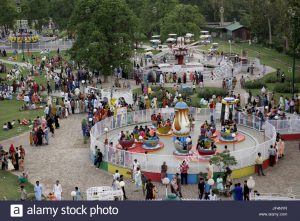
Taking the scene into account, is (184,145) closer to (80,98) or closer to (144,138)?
(144,138)

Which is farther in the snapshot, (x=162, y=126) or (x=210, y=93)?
(x=210, y=93)

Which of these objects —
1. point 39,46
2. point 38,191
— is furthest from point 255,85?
point 39,46

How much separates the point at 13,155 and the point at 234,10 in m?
76.4

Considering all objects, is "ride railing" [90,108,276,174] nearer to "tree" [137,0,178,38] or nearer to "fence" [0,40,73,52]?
"fence" [0,40,73,52]

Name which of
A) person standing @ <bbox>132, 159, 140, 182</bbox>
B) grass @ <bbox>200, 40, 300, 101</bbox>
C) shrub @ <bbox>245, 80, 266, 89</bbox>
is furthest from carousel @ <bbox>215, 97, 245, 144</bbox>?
shrub @ <bbox>245, 80, 266, 89</bbox>

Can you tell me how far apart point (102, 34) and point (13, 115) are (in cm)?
1275

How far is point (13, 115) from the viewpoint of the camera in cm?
3747

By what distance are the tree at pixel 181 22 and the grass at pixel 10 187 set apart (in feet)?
154

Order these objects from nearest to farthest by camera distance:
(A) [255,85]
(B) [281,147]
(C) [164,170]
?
(C) [164,170]
(B) [281,147]
(A) [255,85]

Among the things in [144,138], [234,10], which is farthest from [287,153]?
[234,10]

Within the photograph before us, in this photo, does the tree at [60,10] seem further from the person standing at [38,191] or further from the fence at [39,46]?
the person standing at [38,191]

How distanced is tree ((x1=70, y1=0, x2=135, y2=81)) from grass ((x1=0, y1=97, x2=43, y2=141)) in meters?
7.86

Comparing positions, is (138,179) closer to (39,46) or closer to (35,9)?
(39,46)

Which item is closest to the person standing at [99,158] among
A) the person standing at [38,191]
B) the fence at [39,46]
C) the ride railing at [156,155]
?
the ride railing at [156,155]
